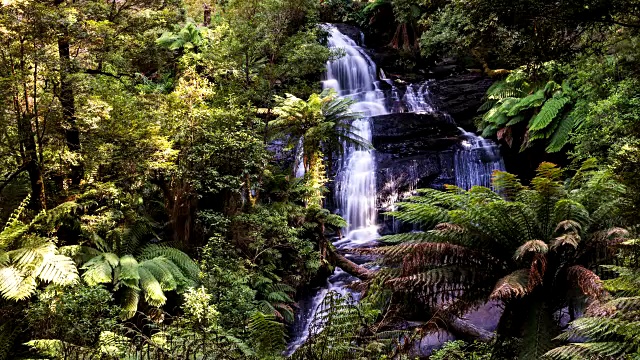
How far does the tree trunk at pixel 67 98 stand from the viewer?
16.5 ft

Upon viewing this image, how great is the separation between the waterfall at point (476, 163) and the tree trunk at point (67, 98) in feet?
30.5

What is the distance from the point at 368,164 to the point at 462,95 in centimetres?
448

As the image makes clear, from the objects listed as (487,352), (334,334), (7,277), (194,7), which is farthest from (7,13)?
(194,7)

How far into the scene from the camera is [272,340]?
3.04m

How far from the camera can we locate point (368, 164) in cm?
1279

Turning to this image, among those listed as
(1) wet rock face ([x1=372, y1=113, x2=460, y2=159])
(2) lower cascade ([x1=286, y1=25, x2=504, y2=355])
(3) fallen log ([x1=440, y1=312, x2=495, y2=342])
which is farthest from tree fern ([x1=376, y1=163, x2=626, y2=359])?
(1) wet rock face ([x1=372, y1=113, x2=460, y2=159])

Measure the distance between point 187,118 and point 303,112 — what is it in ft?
10.1

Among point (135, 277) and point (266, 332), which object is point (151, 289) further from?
point (266, 332)

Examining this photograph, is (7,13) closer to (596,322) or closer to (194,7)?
(596,322)

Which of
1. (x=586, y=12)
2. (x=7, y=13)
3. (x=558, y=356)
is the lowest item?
(x=558, y=356)

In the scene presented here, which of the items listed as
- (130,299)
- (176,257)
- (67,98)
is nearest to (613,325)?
(130,299)

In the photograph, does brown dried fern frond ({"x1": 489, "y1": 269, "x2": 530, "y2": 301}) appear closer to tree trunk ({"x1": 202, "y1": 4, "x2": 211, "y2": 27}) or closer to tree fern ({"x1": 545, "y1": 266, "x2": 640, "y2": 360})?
tree fern ({"x1": 545, "y1": 266, "x2": 640, "y2": 360})

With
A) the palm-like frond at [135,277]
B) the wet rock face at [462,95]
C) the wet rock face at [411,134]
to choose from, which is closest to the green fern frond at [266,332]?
the palm-like frond at [135,277]

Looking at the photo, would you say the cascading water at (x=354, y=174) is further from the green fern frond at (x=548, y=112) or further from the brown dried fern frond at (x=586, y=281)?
the brown dried fern frond at (x=586, y=281)
